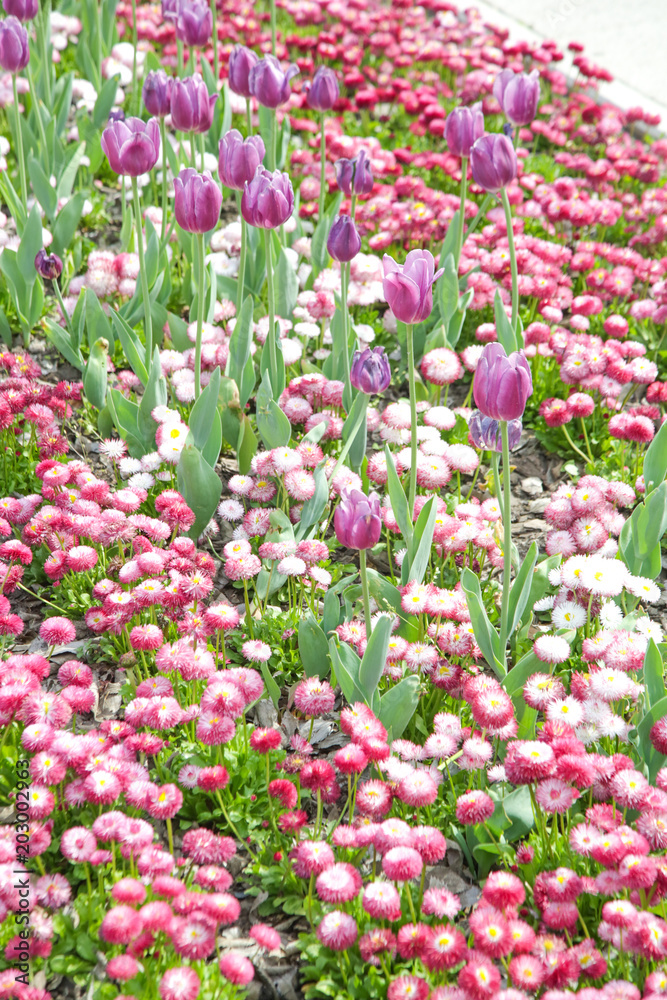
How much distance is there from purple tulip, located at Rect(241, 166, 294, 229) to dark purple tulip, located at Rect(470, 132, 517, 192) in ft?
1.62

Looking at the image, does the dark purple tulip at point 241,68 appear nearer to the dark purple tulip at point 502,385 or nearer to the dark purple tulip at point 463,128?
the dark purple tulip at point 463,128

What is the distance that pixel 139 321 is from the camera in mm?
3129

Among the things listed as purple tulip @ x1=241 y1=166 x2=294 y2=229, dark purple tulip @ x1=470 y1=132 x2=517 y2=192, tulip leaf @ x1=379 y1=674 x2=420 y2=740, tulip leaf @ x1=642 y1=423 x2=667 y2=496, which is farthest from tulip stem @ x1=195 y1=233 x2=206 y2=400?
tulip leaf @ x1=642 y1=423 x2=667 y2=496

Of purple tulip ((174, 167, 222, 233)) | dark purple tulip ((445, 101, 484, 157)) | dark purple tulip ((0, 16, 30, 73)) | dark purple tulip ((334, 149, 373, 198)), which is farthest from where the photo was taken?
dark purple tulip ((0, 16, 30, 73))

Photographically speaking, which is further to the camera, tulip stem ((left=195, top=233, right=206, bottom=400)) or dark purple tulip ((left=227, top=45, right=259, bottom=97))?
dark purple tulip ((left=227, top=45, right=259, bottom=97))

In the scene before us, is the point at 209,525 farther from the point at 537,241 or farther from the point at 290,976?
the point at 537,241

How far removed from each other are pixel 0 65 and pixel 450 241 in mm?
1614

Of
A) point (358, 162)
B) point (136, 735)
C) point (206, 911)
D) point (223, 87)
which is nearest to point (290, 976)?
point (206, 911)

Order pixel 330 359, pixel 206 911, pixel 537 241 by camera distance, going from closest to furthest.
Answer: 1. pixel 206 911
2. pixel 330 359
3. pixel 537 241

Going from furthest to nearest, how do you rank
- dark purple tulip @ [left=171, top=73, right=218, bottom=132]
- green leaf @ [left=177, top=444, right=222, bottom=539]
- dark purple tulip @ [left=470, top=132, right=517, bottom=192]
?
1. dark purple tulip @ [left=171, top=73, right=218, bottom=132]
2. green leaf @ [left=177, top=444, right=222, bottom=539]
3. dark purple tulip @ [left=470, top=132, right=517, bottom=192]

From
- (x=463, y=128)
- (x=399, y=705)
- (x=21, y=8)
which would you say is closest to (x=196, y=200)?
(x=463, y=128)

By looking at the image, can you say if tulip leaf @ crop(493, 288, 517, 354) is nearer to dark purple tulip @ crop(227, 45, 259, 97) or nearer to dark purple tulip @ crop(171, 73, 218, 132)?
dark purple tulip @ crop(171, 73, 218, 132)

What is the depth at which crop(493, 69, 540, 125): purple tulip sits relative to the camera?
2.50 metres

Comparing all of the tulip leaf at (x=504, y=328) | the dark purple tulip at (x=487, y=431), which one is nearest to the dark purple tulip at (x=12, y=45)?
the tulip leaf at (x=504, y=328)
